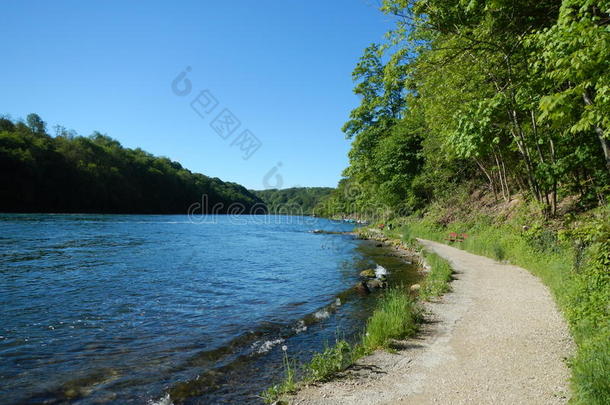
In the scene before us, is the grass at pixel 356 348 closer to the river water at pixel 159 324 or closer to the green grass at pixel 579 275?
the river water at pixel 159 324

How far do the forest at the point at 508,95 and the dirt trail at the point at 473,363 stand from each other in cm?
337

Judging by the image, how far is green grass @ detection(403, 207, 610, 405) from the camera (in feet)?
12.7

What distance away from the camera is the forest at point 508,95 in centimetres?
464

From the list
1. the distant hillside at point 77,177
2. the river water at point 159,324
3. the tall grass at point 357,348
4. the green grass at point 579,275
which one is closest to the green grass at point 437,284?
the river water at point 159,324

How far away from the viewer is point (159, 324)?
8750 mm

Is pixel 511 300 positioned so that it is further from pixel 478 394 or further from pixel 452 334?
pixel 478 394

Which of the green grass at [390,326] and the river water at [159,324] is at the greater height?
the green grass at [390,326]

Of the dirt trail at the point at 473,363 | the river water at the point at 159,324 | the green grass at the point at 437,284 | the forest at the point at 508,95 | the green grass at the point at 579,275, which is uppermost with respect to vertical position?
the forest at the point at 508,95

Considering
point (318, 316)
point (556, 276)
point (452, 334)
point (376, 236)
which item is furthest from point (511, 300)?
point (376, 236)

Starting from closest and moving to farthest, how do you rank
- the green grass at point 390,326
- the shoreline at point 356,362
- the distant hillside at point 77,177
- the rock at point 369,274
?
the shoreline at point 356,362
the green grass at point 390,326
the rock at point 369,274
the distant hillside at point 77,177

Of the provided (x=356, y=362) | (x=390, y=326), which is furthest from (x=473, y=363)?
(x=356, y=362)

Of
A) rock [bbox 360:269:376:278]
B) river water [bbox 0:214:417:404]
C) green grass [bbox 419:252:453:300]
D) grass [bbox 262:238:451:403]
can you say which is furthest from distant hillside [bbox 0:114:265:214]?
grass [bbox 262:238:451:403]

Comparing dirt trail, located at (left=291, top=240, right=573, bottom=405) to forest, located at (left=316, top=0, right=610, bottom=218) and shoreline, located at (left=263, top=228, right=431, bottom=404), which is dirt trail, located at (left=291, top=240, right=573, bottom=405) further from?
forest, located at (left=316, top=0, right=610, bottom=218)

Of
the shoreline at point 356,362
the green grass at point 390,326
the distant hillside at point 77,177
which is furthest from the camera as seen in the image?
the distant hillside at point 77,177
